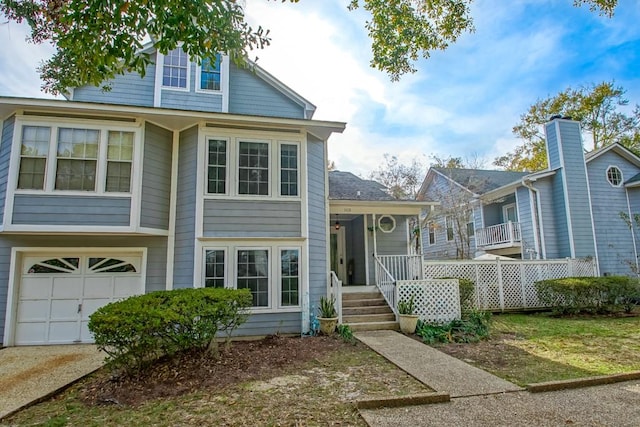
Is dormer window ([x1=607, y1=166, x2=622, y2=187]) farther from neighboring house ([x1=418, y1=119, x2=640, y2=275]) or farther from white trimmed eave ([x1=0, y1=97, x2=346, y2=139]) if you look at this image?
white trimmed eave ([x1=0, y1=97, x2=346, y2=139])

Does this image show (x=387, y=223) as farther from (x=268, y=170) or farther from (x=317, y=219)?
(x=268, y=170)

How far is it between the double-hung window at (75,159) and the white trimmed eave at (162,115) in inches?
15.0

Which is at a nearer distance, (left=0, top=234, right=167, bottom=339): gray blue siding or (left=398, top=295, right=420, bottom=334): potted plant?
(left=0, top=234, right=167, bottom=339): gray blue siding

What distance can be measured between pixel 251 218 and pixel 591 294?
1035 cm

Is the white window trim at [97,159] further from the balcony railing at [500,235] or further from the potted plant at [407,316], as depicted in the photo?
the balcony railing at [500,235]

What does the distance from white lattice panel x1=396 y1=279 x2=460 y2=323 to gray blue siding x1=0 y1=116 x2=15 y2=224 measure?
9.21 metres

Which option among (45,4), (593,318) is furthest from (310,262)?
(593,318)

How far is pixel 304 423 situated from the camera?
3746 millimetres

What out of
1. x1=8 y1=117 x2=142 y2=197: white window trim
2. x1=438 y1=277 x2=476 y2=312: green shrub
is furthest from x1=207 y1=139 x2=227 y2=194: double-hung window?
x1=438 y1=277 x2=476 y2=312: green shrub

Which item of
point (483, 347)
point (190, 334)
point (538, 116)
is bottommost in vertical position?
point (483, 347)

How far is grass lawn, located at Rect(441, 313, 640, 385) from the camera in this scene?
17.7 feet

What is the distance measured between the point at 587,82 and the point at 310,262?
25.9 m

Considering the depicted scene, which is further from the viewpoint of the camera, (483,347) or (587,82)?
(587,82)

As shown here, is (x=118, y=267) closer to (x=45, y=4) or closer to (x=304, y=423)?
(x=45, y=4)
